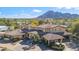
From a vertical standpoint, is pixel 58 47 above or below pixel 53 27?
below

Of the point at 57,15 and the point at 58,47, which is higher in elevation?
→ the point at 57,15

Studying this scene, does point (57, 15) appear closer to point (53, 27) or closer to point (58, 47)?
point (53, 27)

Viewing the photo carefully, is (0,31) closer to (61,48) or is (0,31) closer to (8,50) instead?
(8,50)

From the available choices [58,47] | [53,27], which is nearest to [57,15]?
[53,27]

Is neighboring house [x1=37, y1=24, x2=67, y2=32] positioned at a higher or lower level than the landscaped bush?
higher

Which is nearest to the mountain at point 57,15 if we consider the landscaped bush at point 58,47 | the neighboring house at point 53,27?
the neighboring house at point 53,27

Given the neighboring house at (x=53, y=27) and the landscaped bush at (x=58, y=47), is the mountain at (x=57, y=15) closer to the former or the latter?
the neighboring house at (x=53, y=27)

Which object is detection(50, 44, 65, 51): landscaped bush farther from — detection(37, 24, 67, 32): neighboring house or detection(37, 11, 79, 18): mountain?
detection(37, 11, 79, 18): mountain

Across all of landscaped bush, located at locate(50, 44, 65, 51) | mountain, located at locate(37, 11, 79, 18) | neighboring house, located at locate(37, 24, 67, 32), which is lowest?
landscaped bush, located at locate(50, 44, 65, 51)

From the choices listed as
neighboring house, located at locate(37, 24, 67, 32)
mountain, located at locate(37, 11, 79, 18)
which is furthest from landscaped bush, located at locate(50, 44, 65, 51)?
mountain, located at locate(37, 11, 79, 18)
